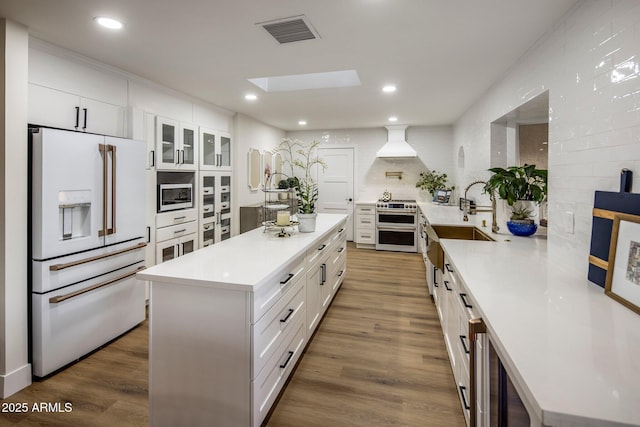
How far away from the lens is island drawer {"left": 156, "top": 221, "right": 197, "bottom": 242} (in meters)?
3.58

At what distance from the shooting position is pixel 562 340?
3.29ft

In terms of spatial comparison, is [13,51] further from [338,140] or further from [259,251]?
[338,140]

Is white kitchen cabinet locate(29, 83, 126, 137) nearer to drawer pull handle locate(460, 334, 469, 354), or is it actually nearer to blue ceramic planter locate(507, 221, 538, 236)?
drawer pull handle locate(460, 334, 469, 354)

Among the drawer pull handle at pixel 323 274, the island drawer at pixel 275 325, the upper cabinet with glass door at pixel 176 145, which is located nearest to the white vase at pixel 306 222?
the drawer pull handle at pixel 323 274

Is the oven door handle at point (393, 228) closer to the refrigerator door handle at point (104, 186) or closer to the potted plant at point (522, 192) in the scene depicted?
the potted plant at point (522, 192)

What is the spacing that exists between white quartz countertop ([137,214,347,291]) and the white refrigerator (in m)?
0.99

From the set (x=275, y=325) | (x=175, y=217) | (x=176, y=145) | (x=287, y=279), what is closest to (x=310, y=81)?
(x=176, y=145)

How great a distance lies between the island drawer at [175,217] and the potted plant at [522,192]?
3201 mm

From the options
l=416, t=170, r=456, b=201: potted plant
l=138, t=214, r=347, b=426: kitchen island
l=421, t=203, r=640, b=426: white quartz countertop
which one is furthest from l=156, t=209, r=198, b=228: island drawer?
l=416, t=170, r=456, b=201: potted plant

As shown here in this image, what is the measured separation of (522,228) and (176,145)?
3.52m

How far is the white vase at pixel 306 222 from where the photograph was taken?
294 centimetres

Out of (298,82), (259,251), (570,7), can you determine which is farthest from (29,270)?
(570,7)

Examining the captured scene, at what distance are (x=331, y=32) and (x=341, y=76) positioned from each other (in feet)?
4.73

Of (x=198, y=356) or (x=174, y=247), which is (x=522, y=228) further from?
(x=174, y=247)
